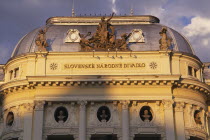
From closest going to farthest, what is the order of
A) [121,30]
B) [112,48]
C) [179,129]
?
[179,129]
[112,48]
[121,30]

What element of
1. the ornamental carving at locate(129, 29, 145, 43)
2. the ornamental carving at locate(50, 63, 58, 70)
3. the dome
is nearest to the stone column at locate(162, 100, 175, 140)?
the dome

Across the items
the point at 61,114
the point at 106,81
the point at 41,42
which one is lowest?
the point at 61,114

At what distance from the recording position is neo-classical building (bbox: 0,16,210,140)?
35.7 meters

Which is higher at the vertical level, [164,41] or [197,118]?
[164,41]

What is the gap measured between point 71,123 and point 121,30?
948cm

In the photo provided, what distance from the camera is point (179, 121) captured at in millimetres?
35688

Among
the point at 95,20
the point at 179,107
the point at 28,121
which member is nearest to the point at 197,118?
the point at 179,107

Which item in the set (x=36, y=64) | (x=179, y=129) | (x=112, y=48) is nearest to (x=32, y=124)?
(x=36, y=64)

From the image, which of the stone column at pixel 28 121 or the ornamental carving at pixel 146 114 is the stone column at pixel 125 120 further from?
the stone column at pixel 28 121

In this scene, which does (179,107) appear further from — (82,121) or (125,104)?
(82,121)

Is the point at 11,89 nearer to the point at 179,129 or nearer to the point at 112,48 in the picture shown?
the point at 112,48

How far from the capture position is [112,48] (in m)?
38.0

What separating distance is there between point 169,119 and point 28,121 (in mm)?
10558

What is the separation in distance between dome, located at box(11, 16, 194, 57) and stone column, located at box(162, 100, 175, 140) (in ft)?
17.0
